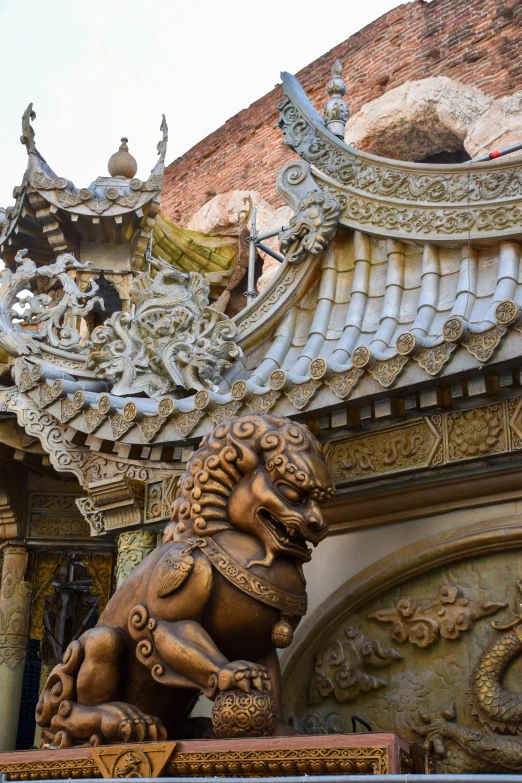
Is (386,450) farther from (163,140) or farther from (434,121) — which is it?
(434,121)

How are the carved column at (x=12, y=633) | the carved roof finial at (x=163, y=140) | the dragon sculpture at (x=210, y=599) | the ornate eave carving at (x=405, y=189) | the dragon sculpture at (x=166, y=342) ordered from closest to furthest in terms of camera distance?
the dragon sculpture at (x=210, y=599)
the ornate eave carving at (x=405, y=189)
the dragon sculpture at (x=166, y=342)
the carved column at (x=12, y=633)
the carved roof finial at (x=163, y=140)

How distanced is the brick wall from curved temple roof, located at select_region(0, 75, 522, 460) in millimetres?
7634

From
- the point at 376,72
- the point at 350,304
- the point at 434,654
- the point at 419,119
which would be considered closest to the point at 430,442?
the point at 434,654

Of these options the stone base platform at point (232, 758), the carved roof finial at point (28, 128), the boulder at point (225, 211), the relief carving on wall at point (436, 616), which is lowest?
the stone base platform at point (232, 758)

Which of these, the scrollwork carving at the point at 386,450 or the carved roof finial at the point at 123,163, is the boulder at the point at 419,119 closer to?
the carved roof finial at the point at 123,163

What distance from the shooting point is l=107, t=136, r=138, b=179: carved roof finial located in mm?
12047

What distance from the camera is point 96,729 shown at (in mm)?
4668

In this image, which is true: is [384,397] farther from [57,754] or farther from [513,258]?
[57,754]

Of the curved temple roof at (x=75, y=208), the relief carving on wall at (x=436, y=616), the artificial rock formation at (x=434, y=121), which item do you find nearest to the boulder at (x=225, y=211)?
the artificial rock formation at (x=434, y=121)

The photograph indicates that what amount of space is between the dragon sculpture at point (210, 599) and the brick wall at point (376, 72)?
32.6 ft

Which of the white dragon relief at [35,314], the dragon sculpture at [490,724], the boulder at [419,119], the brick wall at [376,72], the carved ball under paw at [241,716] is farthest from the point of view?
the brick wall at [376,72]

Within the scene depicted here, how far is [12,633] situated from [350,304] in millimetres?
3509

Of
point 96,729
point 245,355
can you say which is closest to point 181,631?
point 96,729

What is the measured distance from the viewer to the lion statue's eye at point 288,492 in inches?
183
